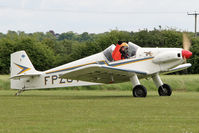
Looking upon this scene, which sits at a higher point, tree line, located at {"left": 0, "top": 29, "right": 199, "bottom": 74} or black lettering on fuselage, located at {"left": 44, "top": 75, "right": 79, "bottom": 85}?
tree line, located at {"left": 0, "top": 29, "right": 199, "bottom": 74}

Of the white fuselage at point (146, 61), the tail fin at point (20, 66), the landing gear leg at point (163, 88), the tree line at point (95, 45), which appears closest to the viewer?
the white fuselage at point (146, 61)

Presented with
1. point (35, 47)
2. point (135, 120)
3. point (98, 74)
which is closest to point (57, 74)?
point (98, 74)

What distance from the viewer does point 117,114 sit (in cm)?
1104

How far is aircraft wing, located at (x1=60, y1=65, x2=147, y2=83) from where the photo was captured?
56.1 ft

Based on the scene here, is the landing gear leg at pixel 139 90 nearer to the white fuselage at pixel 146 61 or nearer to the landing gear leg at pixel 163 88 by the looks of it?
the white fuselage at pixel 146 61

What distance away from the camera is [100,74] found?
18000mm

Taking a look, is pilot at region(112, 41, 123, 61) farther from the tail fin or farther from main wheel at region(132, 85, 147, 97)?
the tail fin

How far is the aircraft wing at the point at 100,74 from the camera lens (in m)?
17.1

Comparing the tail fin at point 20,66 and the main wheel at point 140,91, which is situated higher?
the tail fin at point 20,66

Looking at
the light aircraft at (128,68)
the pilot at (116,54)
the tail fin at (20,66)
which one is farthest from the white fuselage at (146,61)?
the tail fin at (20,66)

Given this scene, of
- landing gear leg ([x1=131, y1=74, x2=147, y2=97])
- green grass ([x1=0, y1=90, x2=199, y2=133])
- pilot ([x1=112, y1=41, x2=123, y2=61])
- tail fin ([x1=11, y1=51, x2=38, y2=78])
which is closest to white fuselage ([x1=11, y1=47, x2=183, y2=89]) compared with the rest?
pilot ([x1=112, y1=41, x2=123, y2=61])

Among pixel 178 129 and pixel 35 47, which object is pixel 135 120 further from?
pixel 35 47

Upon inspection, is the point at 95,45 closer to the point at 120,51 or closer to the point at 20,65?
Answer: the point at 20,65

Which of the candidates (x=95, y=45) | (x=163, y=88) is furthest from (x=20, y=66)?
(x=95, y=45)
